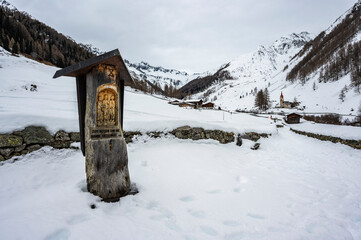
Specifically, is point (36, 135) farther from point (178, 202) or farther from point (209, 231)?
point (209, 231)

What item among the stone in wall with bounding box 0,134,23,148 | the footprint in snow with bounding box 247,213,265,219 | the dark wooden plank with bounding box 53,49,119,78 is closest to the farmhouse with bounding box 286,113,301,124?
the footprint in snow with bounding box 247,213,265,219

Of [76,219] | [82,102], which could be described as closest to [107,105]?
[82,102]

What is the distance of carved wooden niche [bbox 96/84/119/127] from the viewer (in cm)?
303

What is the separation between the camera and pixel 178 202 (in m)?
3.24

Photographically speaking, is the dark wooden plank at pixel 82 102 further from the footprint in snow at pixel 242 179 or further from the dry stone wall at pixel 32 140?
the footprint in snow at pixel 242 179

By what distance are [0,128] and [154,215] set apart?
13.5ft

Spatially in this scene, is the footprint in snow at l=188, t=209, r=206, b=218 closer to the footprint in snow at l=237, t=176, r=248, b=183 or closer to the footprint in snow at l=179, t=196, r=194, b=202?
the footprint in snow at l=179, t=196, r=194, b=202

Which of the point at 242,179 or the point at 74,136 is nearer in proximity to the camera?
the point at 242,179

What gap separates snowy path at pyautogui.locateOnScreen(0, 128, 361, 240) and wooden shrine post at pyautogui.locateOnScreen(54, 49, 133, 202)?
280 mm

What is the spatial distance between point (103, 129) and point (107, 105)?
1.54ft

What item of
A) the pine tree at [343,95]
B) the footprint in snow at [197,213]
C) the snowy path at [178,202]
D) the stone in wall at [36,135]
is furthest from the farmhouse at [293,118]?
the stone in wall at [36,135]

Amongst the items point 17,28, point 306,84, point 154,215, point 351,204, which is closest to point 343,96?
point 306,84

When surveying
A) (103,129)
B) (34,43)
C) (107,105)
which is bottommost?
(103,129)

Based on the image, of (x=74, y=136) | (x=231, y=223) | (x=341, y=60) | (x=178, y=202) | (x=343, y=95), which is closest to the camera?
(x=231, y=223)
